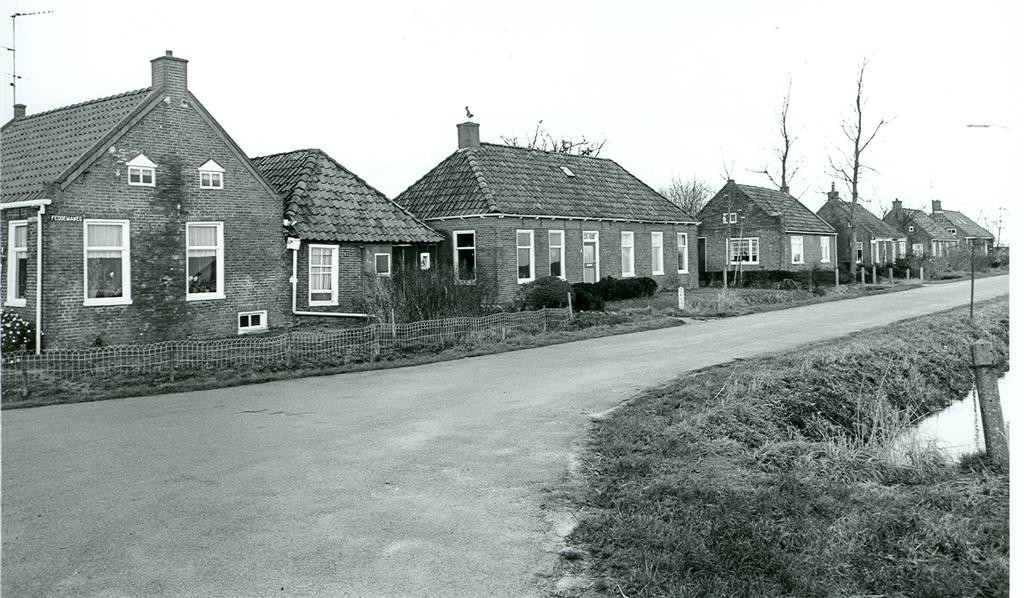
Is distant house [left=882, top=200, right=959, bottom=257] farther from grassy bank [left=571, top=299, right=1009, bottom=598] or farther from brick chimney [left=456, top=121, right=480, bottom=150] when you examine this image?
grassy bank [left=571, top=299, right=1009, bottom=598]

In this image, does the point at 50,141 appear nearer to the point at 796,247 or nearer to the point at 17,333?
the point at 17,333

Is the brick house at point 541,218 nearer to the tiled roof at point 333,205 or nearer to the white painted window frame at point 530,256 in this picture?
the white painted window frame at point 530,256

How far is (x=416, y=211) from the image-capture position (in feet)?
94.5

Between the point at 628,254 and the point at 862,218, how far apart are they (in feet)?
121

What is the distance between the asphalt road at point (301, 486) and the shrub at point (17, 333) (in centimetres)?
601

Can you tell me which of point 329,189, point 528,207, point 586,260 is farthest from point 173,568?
point 586,260

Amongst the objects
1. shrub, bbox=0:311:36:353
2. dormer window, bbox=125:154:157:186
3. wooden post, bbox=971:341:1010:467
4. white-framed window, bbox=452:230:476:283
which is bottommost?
wooden post, bbox=971:341:1010:467

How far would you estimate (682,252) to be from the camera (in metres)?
36.1

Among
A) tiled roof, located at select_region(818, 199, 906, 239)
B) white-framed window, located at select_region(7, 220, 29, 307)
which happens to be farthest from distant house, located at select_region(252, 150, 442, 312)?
tiled roof, located at select_region(818, 199, 906, 239)

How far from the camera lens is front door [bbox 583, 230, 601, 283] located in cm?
3017

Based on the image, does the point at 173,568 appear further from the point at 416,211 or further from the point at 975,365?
the point at 416,211

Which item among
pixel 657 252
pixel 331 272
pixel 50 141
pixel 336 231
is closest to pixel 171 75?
pixel 50 141

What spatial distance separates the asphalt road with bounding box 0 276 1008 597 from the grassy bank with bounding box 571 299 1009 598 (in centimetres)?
55

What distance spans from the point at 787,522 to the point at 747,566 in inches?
37.9
